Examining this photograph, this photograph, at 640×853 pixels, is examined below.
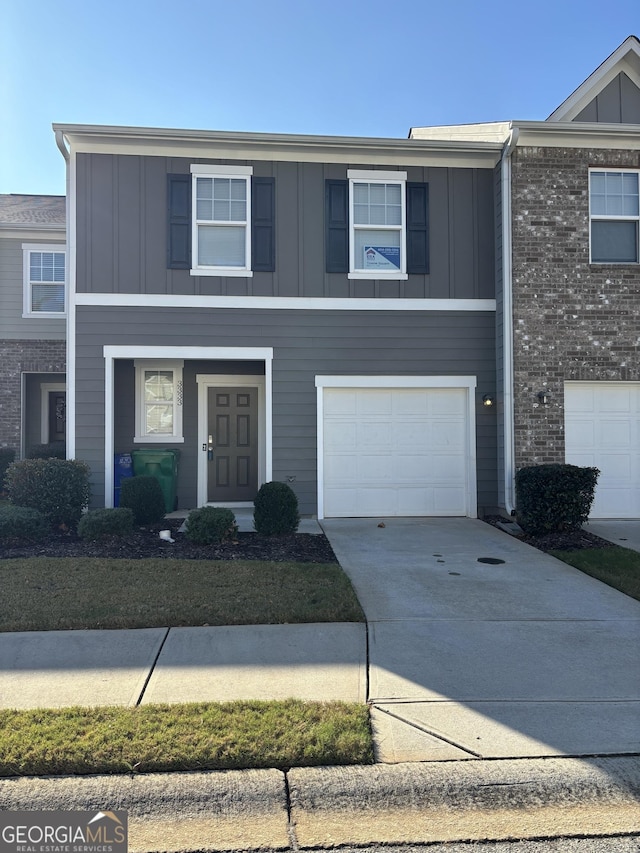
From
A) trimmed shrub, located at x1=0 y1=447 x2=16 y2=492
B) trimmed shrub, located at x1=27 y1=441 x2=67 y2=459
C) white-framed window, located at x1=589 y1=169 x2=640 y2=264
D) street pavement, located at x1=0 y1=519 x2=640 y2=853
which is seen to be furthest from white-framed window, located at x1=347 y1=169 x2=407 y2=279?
trimmed shrub, located at x1=0 y1=447 x2=16 y2=492

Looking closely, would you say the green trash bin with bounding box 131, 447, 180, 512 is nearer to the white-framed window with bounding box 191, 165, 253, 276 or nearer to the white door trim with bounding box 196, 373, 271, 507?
the white door trim with bounding box 196, 373, 271, 507

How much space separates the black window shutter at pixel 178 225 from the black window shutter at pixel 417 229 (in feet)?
11.6

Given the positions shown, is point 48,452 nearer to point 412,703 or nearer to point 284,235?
point 284,235

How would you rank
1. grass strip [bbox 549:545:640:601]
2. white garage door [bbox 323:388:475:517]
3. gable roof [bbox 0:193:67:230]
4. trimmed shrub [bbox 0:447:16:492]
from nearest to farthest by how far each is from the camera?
grass strip [bbox 549:545:640:601] < white garage door [bbox 323:388:475:517] < trimmed shrub [bbox 0:447:16:492] < gable roof [bbox 0:193:67:230]

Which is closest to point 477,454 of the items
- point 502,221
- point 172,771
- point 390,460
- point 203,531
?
point 390,460

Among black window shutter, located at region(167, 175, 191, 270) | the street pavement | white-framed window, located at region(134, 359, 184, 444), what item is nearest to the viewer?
the street pavement

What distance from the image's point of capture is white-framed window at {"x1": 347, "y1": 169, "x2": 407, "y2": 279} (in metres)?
10.2

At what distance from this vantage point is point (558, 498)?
28.0 feet

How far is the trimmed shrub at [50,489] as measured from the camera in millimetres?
8867

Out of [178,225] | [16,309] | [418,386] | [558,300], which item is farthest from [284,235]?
[16,309]

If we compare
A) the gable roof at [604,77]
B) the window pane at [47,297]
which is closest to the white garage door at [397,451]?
the gable roof at [604,77]

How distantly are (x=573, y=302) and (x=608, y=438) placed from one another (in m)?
2.24

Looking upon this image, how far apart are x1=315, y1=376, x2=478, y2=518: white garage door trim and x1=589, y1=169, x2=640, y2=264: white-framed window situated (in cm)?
289

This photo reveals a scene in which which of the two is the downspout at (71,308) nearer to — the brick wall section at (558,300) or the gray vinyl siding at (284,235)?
the gray vinyl siding at (284,235)
